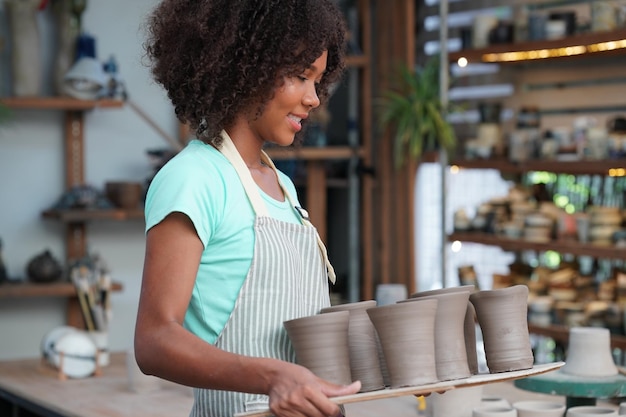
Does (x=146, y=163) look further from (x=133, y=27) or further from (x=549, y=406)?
(x=549, y=406)

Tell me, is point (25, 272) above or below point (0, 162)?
below

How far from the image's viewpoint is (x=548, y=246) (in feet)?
17.6

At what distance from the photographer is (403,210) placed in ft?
22.0

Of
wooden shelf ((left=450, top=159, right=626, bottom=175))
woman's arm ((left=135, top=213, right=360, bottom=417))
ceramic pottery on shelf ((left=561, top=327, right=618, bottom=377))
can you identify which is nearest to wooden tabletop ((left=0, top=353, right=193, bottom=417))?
ceramic pottery on shelf ((left=561, top=327, right=618, bottom=377))

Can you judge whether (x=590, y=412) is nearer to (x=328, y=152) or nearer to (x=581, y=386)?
(x=581, y=386)

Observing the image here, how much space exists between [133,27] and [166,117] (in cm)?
52

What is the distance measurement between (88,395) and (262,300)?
201 cm

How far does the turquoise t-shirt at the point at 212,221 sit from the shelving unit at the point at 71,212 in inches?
153

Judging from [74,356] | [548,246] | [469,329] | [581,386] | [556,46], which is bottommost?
[74,356]

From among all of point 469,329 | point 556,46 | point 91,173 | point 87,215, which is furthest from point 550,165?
point 469,329

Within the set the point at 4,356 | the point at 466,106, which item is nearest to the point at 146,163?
the point at 4,356

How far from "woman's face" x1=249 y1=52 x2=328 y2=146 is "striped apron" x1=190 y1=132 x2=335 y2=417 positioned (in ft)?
0.23

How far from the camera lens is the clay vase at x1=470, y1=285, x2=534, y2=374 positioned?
1816 millimetres

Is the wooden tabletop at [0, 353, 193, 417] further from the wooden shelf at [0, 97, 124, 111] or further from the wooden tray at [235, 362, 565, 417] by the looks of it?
the wooden shelf at [0, 97, 124, 111]
